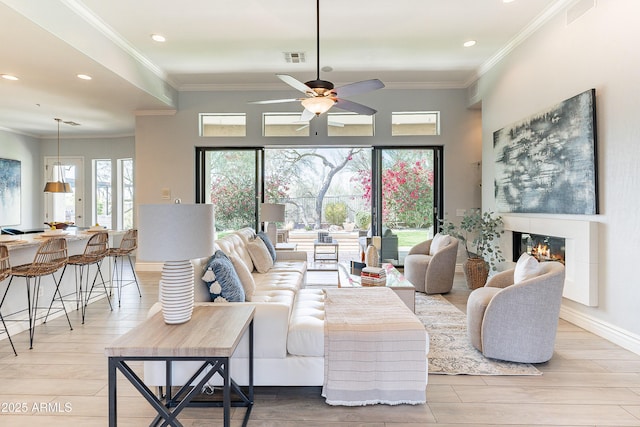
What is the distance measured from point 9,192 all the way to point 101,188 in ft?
6.13

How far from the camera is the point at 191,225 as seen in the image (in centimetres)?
174

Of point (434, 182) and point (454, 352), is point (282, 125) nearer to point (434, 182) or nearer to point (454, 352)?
point (434, 182)

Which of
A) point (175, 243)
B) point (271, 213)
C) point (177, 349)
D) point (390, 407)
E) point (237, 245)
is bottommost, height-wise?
point (390, 407)

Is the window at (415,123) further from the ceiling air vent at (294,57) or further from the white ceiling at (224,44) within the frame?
the ceiling air vent at (294,57)

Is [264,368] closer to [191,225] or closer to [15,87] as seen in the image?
[191,225]

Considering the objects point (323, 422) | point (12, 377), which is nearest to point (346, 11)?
point (323, 422)

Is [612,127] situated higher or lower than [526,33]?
lower

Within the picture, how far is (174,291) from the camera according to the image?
5.96 feet

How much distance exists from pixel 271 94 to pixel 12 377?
515 cm

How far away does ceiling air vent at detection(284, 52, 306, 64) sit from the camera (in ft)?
16.3

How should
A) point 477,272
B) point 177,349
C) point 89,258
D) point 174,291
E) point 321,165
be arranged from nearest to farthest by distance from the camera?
point 177,349, point 174,291, point 89,258, point 477,272, point 321,165

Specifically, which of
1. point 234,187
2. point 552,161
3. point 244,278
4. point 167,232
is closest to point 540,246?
point 552,161

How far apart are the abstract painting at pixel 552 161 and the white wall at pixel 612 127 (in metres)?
0.09

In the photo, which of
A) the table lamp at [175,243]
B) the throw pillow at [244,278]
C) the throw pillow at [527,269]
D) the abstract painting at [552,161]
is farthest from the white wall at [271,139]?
the table lamp at [175,243]
